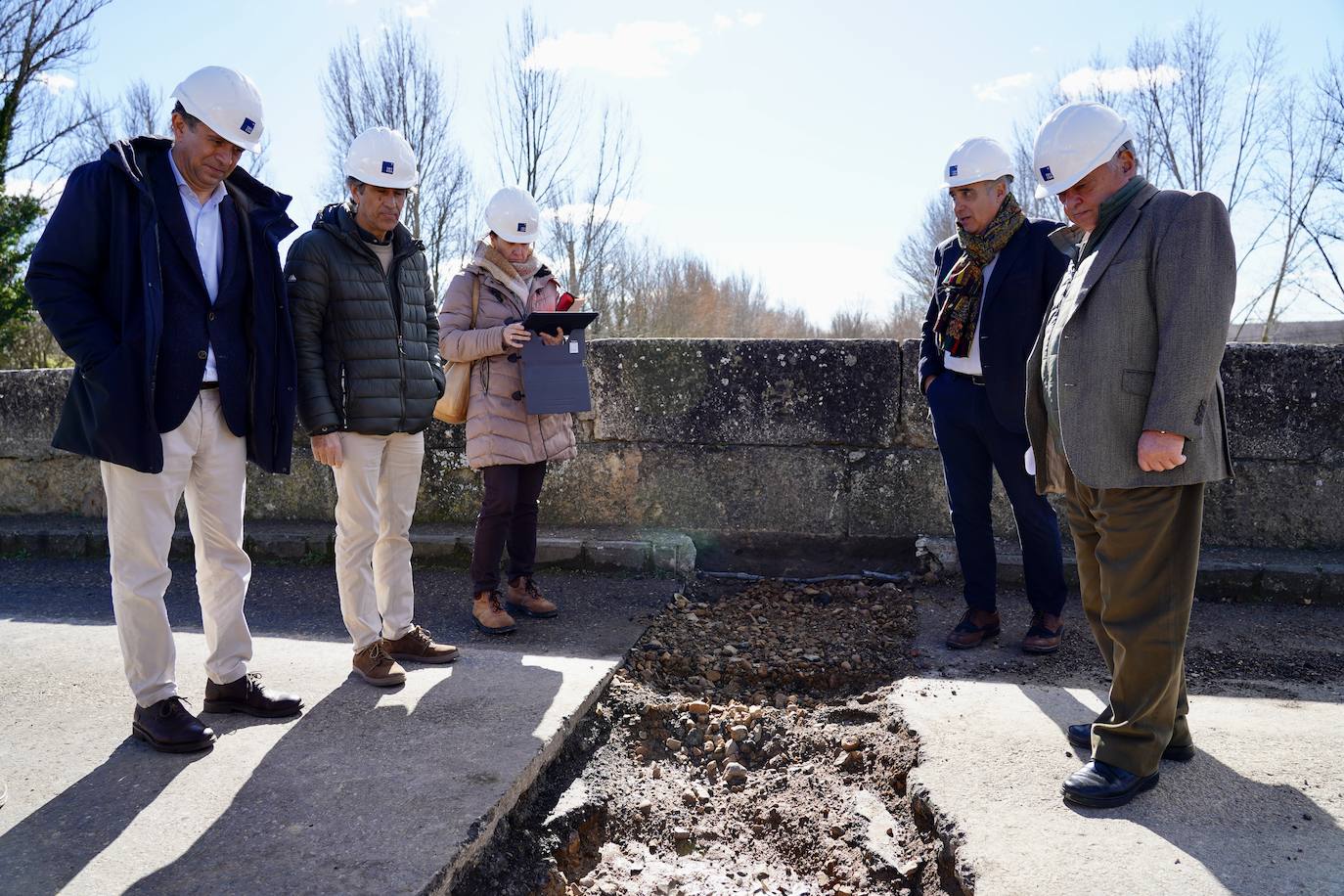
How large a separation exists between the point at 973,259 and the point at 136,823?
3.50 m

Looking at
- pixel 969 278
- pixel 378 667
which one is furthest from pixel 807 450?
pixel 378 667

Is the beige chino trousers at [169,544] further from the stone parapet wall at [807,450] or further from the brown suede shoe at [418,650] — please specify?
the stone parapet wall at [807,450]

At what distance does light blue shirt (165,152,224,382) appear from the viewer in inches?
119

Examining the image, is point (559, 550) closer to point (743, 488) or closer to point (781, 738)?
point (743, 488)

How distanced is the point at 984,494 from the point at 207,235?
10.5 feet

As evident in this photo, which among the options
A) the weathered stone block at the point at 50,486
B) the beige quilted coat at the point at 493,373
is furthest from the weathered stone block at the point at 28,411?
the beige quilted coat at the point at 493,373

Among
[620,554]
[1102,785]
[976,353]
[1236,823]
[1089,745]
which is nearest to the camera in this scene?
[1236,823]

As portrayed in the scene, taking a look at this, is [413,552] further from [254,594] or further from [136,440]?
[136,440]

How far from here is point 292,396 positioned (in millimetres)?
3270

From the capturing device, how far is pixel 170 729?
9.52 feet

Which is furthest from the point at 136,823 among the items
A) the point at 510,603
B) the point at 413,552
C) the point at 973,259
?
the point at 973,259

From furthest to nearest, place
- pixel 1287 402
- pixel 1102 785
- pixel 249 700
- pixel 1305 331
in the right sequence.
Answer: pixel 1305 331, pixel 1287 402, pixel 249 700, pixel 1102 785

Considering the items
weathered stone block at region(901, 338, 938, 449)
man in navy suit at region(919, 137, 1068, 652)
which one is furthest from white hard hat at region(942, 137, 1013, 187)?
weathered stone block at region(901, 338, 938, 449)

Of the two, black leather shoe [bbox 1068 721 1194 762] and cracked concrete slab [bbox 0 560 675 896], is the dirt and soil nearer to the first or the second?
cracked concrete slab [bbox 0 560 675 896]
